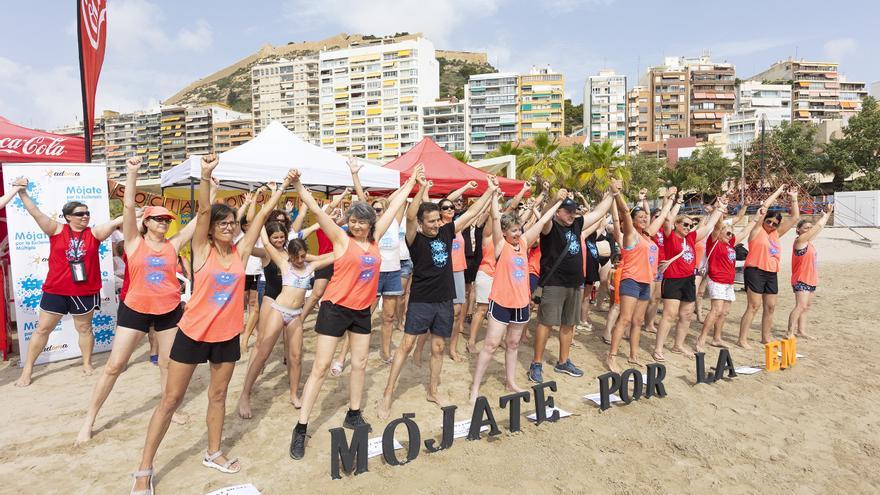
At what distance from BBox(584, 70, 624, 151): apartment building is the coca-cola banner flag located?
92327 millimetres

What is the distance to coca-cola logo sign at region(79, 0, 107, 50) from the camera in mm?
6035

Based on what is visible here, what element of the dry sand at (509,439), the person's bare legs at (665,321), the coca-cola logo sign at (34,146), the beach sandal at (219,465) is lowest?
the dry sand at (509,439)

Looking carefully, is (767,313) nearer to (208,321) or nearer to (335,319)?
(335,319)

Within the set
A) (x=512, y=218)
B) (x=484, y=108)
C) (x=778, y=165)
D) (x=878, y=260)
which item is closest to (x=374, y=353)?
(x=512, y=218)

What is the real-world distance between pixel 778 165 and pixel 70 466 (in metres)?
54.4

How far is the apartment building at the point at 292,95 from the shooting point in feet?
343

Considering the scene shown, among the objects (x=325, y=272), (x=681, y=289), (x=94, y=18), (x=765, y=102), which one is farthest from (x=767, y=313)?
(x=765, y=102)

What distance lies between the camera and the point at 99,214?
6215mm

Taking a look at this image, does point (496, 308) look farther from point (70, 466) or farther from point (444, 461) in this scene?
point (70, 466)

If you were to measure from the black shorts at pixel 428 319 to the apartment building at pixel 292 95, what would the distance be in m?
104

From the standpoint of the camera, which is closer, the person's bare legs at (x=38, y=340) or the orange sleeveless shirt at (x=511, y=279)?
the orange sleeveless shirt at (x=511, y=279)

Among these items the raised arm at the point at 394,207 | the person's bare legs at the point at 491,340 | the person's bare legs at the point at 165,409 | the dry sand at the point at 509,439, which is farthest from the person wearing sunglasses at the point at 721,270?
the person's bare legs at the point at 165,409

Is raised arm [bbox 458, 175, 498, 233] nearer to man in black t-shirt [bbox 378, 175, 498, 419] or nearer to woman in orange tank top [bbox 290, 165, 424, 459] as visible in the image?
man in black t-shirt [bbox 378, 175, 498, 419]

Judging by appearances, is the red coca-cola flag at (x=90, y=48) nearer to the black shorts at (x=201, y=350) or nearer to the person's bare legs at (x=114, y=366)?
the person's bare legs at (x=114, y=366)
